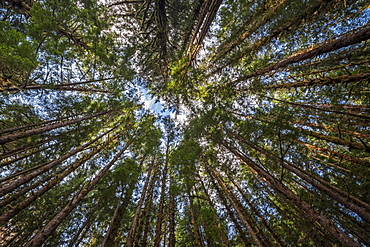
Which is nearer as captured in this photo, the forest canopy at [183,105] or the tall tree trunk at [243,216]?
the forest canopy at [183,105]

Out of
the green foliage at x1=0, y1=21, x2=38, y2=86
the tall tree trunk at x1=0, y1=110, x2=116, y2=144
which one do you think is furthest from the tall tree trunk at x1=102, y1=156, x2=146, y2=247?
the green foliage at x1=0, y1=21, x2=38, y2=86

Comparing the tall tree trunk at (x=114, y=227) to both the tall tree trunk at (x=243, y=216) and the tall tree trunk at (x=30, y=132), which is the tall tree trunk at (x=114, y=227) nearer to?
the tall tree trunk at (x=30, y=132)

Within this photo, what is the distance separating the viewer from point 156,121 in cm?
1283

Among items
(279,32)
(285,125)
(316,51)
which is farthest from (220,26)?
(285,125)

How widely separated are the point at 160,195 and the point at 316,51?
416 inches

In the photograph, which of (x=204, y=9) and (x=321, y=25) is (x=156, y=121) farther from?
(x=321, y=25)

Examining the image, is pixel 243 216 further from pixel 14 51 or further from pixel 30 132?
pixel 14 51

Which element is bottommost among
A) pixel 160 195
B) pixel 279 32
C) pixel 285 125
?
pixel 285 125

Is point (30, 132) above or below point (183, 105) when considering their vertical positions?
below

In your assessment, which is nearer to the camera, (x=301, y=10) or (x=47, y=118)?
(x=301, y=10)

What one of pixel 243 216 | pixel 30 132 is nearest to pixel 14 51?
pixel 30 132

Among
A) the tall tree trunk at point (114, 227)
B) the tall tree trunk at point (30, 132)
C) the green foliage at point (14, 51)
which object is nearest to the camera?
the green foliage at point (14, 51)

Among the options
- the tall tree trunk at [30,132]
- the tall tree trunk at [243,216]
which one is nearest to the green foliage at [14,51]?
the tall tree trunk at [30,132]

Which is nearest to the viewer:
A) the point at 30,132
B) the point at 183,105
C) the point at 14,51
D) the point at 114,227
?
the point at 14,51
